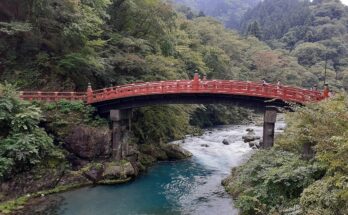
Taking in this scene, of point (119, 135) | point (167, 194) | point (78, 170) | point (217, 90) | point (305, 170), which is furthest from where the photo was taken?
point (119, 135)

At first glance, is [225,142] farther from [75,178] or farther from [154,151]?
[75,178]

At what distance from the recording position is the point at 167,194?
2827 centimetres

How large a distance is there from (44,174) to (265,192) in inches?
656

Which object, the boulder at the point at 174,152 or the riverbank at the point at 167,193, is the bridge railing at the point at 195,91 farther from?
the boulder at the point at 174,152

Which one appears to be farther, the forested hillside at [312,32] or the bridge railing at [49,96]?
the forested hillside at [312,32]

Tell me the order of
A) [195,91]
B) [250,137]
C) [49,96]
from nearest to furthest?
[195,91]
[49,96]
[250,137]

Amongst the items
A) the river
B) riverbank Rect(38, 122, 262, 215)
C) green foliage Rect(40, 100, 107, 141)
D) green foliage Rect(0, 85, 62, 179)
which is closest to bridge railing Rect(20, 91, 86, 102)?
green foliage Rect(40, 100, 107, 141)

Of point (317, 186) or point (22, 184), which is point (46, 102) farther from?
point (317, 186)

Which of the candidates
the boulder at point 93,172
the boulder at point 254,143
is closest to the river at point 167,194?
the boulder at point 93,172

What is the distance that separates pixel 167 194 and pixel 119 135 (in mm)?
7465

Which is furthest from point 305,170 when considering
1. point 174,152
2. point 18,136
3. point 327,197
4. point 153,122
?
point 153,122

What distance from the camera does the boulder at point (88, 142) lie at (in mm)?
30425

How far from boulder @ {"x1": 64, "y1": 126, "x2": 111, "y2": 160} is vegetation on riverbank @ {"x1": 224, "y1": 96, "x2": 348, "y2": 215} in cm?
1445

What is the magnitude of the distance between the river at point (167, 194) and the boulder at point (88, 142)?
338 centimetres
